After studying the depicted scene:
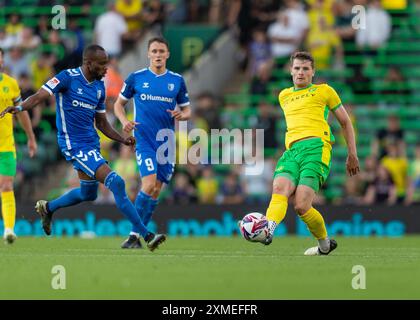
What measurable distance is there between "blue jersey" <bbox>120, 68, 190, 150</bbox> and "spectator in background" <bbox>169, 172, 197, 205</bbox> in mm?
6077

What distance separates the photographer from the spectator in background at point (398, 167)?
68.5ft

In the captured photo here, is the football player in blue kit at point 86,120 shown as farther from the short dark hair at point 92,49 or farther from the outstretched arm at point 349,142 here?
the outstretched arm at point 349,142

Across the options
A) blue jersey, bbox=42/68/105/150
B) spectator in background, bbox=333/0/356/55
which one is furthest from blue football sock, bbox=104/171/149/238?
spectator in background, bbox=333/0/356/55

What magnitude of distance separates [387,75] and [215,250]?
9.66m

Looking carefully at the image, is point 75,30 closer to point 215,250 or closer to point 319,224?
point 215,250

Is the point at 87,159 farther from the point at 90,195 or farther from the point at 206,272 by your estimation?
the point at 206,272

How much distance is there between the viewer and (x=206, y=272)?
10.7 m

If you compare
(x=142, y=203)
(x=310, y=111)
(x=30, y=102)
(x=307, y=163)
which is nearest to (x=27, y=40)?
(x=142, y=203)

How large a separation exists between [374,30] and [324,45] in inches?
40.6

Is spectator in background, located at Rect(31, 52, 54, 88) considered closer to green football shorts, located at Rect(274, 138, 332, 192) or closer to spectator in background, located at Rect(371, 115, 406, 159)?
spectator in background, located at Rect(371, 115, 406, 159)

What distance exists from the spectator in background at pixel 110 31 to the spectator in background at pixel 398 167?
247 inches

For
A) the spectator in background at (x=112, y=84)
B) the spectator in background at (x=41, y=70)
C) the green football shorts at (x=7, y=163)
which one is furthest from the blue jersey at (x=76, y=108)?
the spectator in background at (x=41, y=70)

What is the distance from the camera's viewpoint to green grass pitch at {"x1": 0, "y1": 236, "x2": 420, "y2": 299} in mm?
9211

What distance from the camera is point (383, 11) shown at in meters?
23.1
